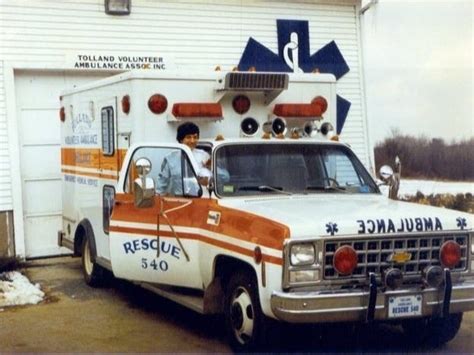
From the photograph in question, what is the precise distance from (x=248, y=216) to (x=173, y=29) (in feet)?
22.9

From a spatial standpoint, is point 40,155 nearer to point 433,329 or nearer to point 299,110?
point 299,110

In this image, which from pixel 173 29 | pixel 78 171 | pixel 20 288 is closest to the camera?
pixel 20 288

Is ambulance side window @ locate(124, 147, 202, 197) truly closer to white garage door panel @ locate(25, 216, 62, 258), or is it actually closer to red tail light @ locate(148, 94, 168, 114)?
red tail light @ locate(148, 94, 168, 114)

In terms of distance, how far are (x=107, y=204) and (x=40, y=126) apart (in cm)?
350

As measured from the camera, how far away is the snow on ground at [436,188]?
586 inches

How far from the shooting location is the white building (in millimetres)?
11914

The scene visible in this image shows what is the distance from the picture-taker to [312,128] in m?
8.53

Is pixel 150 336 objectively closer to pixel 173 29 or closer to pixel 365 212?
pixel 365 212

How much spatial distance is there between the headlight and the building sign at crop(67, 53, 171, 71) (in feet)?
21.6

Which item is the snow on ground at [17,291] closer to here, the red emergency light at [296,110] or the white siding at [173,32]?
the white siding at [173,32]

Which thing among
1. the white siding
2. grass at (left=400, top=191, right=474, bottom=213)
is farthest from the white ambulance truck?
grass at (left=400, top=191, right=474, bottom=213)

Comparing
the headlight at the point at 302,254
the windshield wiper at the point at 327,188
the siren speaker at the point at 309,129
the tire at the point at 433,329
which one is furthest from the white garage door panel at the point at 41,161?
the headlight at the point at 302,254

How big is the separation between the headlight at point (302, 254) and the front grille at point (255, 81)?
8.23ft

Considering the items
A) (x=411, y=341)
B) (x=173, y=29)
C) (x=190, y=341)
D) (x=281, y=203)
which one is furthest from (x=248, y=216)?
(x=173, y=29)
